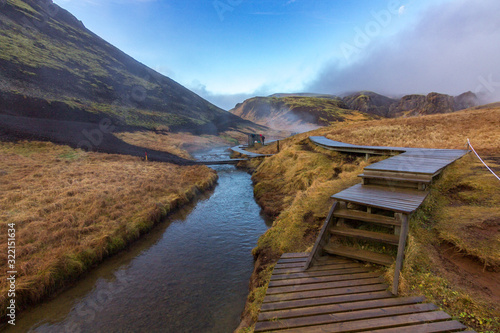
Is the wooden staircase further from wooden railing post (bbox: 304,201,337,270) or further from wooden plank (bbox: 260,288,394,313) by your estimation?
wooden plank (bbox: 260,288,394,313)

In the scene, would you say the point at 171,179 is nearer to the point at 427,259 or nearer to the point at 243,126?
the point at 427,259

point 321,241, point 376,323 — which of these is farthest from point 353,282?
point 321,241

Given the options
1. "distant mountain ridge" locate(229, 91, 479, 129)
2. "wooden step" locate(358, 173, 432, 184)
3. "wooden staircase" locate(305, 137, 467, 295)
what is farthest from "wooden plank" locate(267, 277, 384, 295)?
"distant mountain ridge" locate(229, 91, 479, 129)

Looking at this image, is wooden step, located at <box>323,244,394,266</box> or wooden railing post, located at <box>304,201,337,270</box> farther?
wooden railing post, located at <box>304,201,337,270</box>

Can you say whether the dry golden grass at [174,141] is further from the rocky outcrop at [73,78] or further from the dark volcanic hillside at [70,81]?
the rocky outcrop at [73,78]

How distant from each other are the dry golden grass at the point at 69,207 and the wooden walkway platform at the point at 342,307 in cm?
906

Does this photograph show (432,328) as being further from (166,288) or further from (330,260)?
(166,288)

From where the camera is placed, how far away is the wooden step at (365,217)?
18.3 feet

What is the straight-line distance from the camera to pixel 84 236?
435 inches

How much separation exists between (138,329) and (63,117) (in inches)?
1882

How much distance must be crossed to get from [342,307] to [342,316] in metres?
0.22

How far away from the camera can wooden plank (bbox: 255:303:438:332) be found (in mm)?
3686

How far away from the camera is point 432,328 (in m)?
3.30

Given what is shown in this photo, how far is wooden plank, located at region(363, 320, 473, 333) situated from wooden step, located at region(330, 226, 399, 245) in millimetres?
1933
